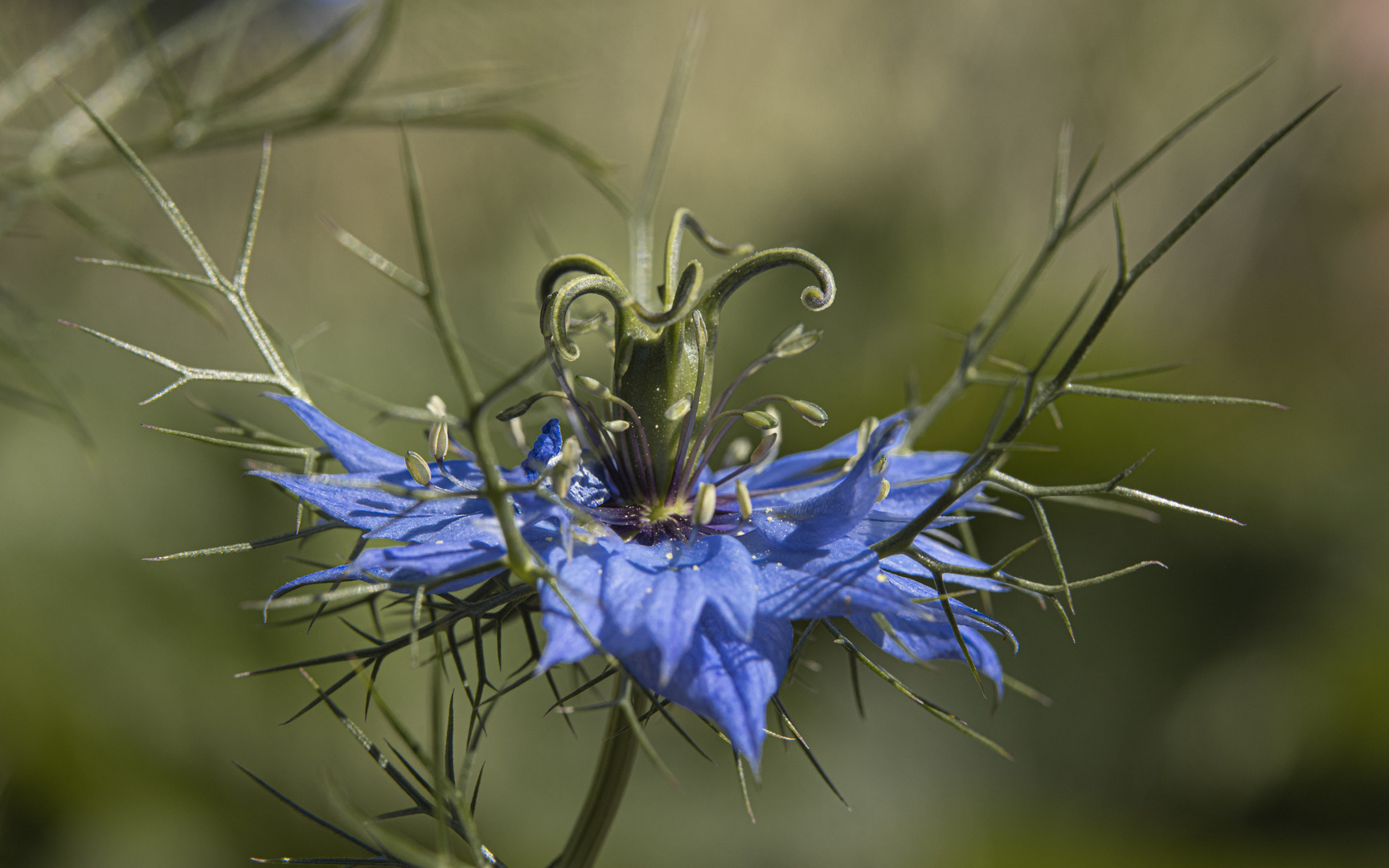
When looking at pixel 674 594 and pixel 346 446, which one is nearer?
pixel 674 594

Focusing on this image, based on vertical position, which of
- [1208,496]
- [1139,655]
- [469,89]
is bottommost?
[1139,655]

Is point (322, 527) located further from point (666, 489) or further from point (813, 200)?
point (813, 200)

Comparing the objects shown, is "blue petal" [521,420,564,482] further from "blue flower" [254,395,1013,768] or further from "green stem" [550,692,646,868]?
"green stem" [550,692,646,868]

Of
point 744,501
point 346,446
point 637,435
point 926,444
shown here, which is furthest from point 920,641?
point 926,444

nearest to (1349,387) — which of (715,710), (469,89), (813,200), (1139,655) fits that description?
(1139,655)

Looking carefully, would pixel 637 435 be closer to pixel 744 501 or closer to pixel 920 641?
pixel 744 501

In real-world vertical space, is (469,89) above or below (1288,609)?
above

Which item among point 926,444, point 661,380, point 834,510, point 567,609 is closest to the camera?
point 567,609
